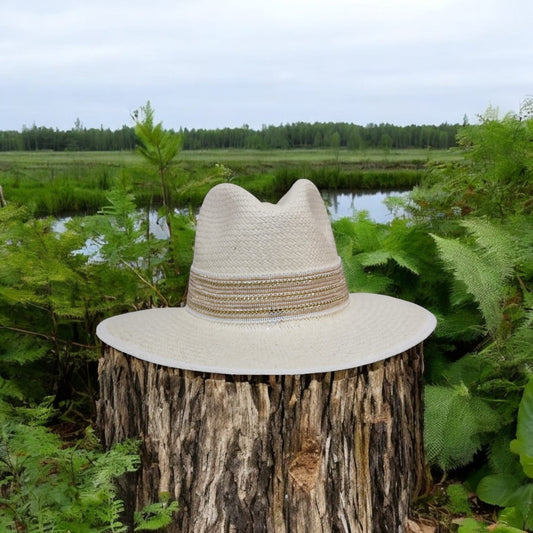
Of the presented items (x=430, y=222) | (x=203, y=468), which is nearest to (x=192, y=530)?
(x=203, y=468)

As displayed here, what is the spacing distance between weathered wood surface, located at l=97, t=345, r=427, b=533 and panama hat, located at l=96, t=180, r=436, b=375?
8cm

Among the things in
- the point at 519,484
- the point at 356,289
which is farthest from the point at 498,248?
the point at 519,484

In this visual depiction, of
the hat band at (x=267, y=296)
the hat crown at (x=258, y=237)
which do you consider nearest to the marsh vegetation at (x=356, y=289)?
the hat band at (x=267, y=296)

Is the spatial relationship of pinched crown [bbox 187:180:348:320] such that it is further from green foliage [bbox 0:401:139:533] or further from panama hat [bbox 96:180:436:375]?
green foliage [bbox 0:401:139:533]

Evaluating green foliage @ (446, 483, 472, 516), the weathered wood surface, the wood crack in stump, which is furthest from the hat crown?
green foliage @ (446, 483, 472, 516)

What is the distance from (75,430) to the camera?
3096 millimetres

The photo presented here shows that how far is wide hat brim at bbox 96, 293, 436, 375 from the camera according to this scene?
6.25ft

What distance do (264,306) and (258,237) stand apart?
253 mm

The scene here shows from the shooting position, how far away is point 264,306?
2090 mm

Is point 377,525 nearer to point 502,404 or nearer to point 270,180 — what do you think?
point 502,404

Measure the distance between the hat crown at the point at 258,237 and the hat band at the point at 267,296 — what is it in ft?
0.10

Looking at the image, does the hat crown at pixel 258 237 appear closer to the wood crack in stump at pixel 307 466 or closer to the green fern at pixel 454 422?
the wood crack in stump at pixel 307 466

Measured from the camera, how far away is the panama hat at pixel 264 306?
1.98m

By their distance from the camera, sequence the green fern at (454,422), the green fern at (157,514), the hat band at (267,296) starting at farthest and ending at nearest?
the green fern at (454,422) < the hat band at (267,296) < the green fern at (157,514)
